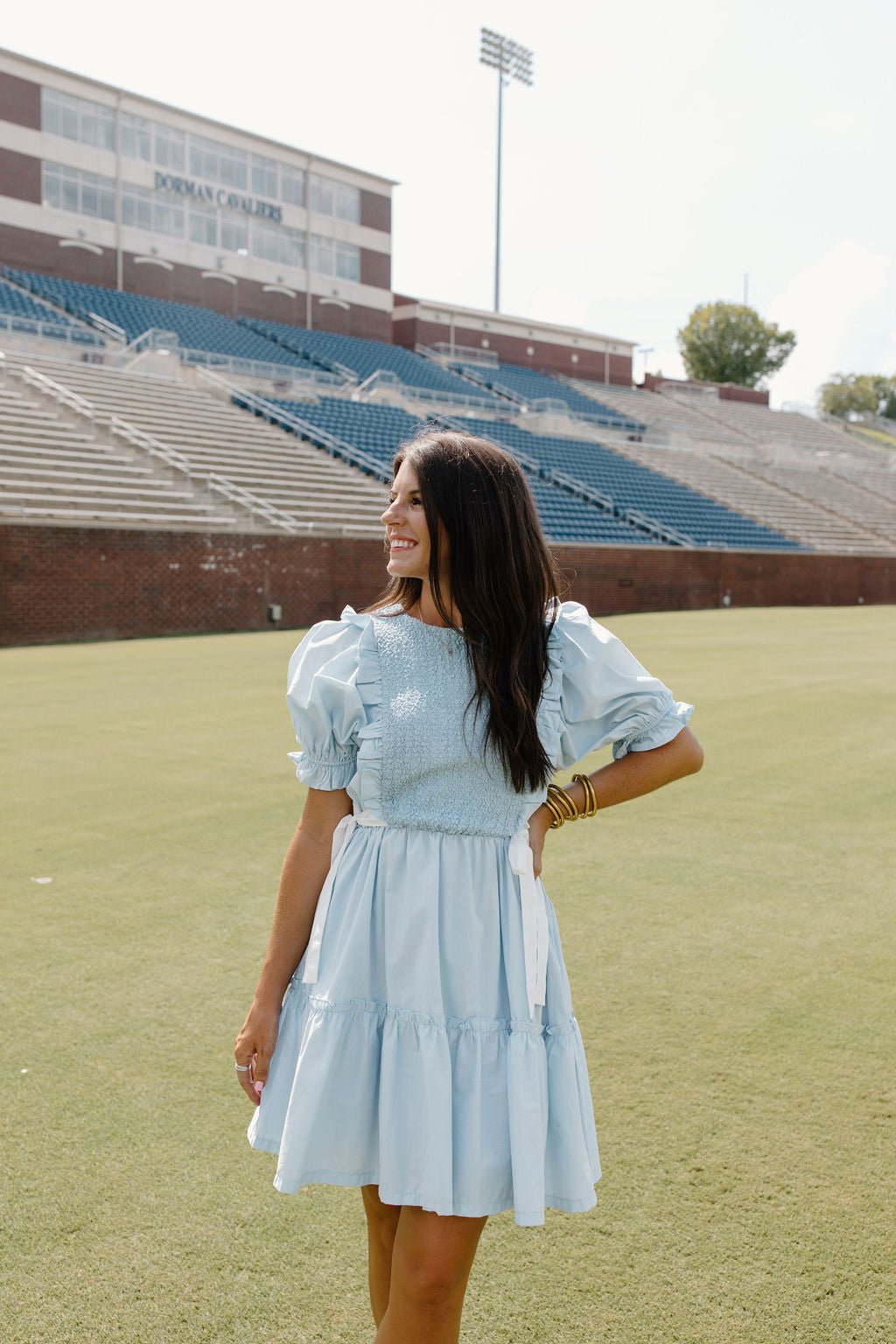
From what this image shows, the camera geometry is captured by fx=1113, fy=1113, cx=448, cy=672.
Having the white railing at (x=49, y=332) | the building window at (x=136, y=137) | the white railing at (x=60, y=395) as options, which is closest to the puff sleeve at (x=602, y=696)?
the white railing at (x=60, y=395)

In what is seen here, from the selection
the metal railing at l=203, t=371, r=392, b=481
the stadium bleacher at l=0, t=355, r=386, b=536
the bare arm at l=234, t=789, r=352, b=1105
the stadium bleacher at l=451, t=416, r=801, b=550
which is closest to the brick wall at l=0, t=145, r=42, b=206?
the metal railing at l=203, t=371, r=392, b=481

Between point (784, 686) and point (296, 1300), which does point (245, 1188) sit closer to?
point (296, 1300)

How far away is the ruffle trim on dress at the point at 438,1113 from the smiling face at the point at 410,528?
0.72m

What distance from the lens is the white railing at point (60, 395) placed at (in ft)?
71.1

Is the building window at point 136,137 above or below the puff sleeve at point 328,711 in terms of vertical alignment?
above

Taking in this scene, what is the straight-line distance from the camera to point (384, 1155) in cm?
170

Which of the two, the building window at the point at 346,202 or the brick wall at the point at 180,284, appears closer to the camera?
the brick wall at the point at 180,284

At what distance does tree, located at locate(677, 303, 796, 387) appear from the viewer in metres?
73.3

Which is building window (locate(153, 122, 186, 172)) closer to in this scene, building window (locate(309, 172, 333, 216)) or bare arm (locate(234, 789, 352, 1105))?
building window (locate(309, 172, 333, 216))

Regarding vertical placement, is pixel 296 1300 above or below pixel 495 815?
below

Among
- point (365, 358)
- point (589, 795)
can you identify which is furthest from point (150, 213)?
point (589, 795)

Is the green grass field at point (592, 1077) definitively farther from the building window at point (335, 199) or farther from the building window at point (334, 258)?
the building window at point (335, 199)

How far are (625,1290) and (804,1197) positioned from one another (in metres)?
0.55

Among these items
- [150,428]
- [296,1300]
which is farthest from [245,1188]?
[150,428]
